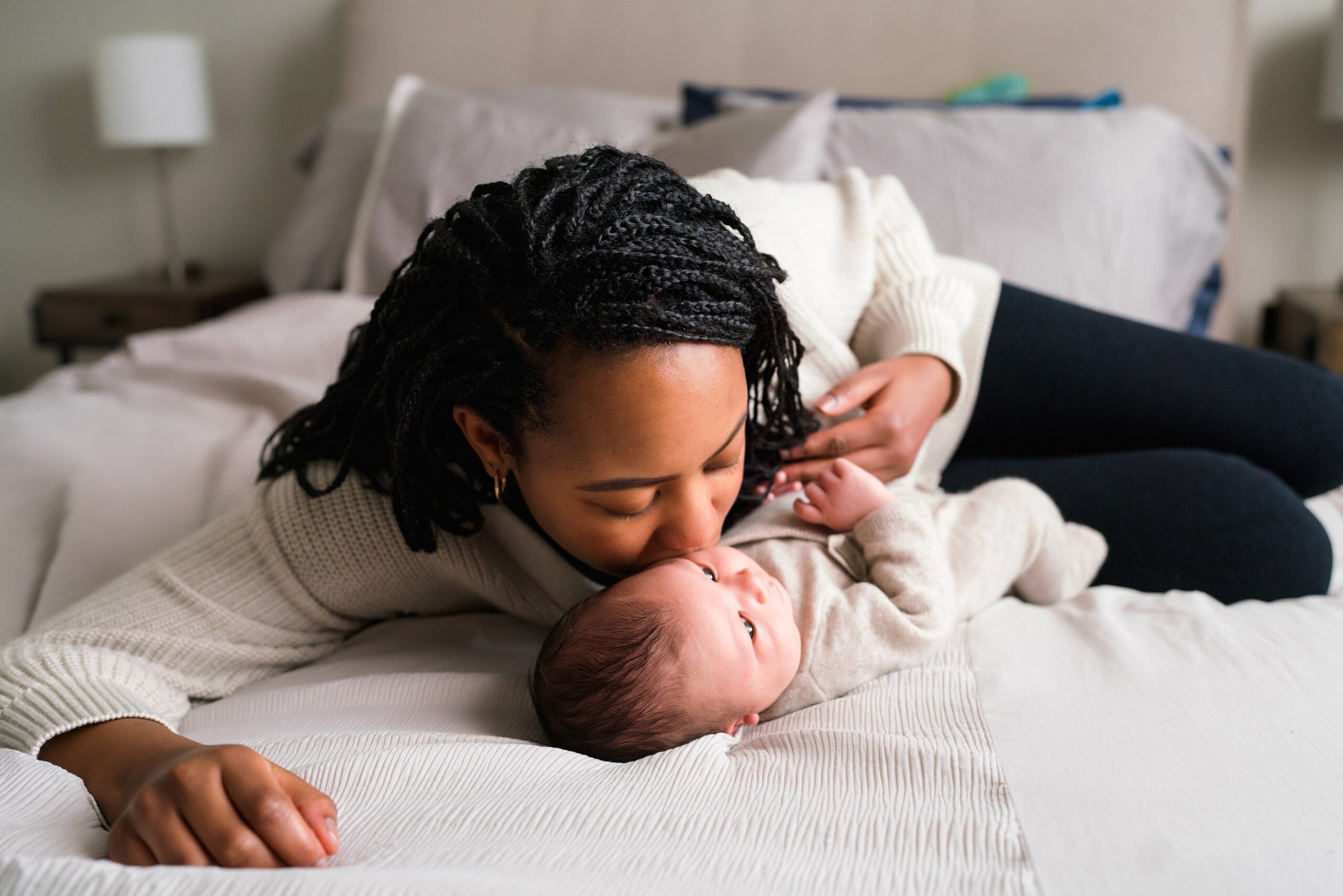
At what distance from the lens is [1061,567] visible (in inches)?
44.3

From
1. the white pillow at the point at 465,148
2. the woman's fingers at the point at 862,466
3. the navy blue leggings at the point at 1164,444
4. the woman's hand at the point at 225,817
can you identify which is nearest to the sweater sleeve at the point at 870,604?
the woman's fingers at the point at 862,466

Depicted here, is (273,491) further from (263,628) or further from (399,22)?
(399,22)

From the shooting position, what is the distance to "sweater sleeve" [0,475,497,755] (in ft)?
2.73

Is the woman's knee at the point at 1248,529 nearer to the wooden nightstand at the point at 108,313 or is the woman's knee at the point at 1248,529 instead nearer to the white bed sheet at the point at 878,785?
the white bed sheet at the point at 878,785

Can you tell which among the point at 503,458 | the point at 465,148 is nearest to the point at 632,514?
the point at 503,458

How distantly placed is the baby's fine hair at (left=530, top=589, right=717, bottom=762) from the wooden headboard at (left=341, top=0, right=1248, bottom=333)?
2068 millimetres

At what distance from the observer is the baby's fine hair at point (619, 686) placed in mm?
793

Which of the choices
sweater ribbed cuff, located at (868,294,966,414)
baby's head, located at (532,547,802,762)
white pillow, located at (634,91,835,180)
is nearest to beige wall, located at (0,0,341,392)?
white pillow, located at (634,91,835,180)

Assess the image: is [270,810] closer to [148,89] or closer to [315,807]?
[315,807]

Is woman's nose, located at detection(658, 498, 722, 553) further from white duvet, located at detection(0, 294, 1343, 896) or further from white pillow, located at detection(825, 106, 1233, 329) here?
white pillow, located at detection(825, 106, 1233, 329)

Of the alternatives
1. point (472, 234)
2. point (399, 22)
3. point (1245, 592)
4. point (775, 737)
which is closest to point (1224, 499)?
point (1245, 592)

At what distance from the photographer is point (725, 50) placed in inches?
102

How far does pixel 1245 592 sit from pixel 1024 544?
0.26m

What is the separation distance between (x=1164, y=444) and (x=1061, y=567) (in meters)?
0.35
